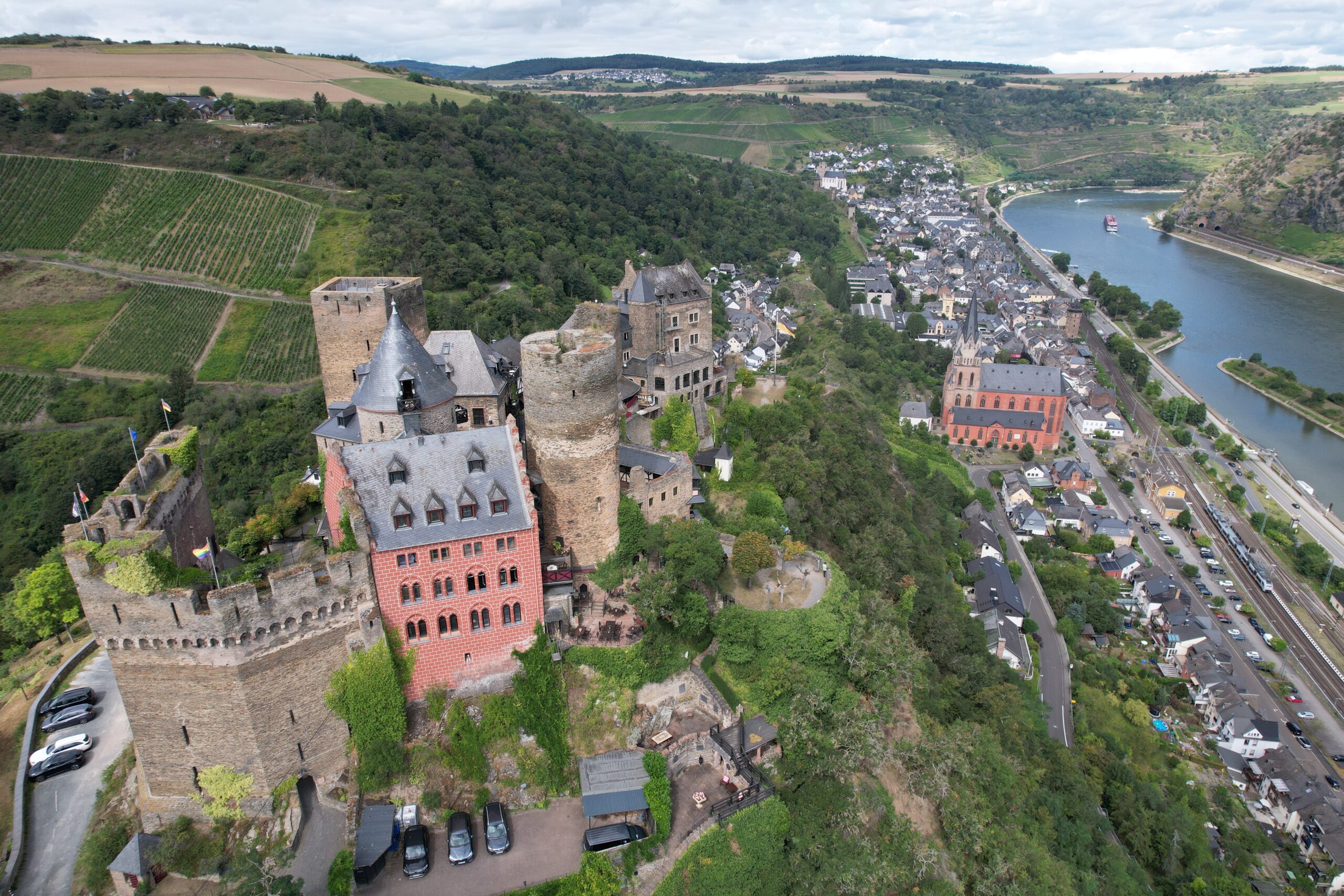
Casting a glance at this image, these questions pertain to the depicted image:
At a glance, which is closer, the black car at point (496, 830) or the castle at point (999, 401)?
the black car at point (496, 830)

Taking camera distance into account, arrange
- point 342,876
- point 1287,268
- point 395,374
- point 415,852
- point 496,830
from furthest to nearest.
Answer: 1. point 1287,268
2. point 395,374
3. point 496,830
4. point 415,852
5. point 342,876

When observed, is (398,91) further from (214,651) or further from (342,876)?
(342,876)

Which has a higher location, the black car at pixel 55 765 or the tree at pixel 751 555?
the tree at pixel 751 555

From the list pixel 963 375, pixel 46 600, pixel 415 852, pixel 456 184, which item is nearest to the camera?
pixel 415 852

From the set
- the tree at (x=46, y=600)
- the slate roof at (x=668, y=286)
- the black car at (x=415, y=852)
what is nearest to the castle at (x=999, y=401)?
the slate roof at (x=668, y=286)

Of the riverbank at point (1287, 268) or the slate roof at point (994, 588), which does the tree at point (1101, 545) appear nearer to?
the slate roof at point (994, 588)

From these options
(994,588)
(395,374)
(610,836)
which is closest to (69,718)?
(395,374)

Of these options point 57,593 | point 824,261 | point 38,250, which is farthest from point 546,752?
point 824,261
